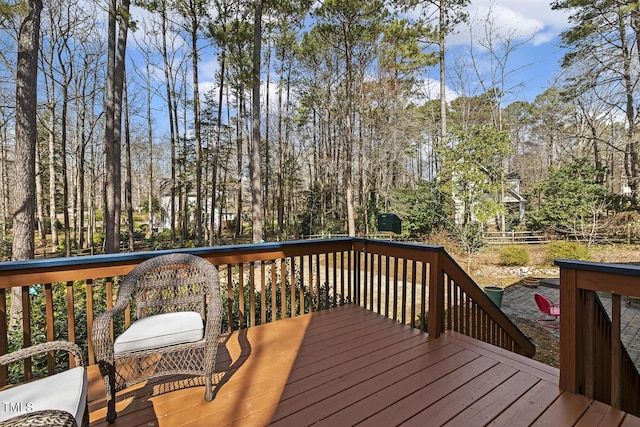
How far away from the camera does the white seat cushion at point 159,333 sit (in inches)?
66.7

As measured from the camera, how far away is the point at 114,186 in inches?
293

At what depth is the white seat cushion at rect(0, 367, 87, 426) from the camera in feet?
3.60

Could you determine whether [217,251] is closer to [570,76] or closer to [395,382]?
[395,382]

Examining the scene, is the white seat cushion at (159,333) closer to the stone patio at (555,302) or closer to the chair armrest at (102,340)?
the chair armrest at (102,340)

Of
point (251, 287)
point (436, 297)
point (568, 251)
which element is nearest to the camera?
point (436, 297)

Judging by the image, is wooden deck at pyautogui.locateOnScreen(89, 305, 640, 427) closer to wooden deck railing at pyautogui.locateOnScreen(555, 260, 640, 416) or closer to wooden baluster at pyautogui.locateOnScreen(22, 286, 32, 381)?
wooden deck railing at pyautogui.locateOnScreen(555, 260, 640, 416)

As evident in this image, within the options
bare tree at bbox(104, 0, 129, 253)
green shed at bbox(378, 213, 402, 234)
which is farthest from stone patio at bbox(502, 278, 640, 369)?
bare tree at bbox(104, 0, 129, 253)

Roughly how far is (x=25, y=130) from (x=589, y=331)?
6431mm

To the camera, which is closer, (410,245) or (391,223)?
(410,245)

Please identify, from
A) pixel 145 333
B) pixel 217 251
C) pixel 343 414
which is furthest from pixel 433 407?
pixel 217 251

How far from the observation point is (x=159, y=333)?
1.77 m

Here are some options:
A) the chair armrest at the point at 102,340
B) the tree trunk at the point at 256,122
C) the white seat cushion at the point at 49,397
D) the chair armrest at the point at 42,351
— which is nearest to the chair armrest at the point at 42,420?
the white seat cushion at the point at 49,397

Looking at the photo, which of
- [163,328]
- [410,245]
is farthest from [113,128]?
[410,245]

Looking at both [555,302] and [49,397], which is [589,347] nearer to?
[49,397]
